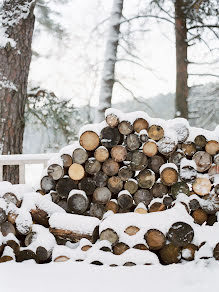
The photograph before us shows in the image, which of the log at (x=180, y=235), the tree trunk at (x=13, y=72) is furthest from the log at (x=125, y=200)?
the tree trunk at (x=13, y=72)

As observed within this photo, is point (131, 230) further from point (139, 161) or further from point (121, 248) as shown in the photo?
point (139, 161)

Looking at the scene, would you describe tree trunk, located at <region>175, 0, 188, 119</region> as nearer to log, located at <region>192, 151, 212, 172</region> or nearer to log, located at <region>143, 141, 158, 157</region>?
log, located at <region>192, 151, 212, 172</region>

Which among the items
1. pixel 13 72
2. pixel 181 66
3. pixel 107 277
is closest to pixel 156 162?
pixel 107 277

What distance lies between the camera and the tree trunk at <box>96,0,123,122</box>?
22.6 ft

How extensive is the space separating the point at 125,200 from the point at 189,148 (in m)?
0.70

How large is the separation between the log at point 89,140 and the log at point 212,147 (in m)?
0.94

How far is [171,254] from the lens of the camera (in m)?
2.56

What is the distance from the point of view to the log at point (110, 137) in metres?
3.08

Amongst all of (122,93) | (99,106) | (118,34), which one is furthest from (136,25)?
(99,106)

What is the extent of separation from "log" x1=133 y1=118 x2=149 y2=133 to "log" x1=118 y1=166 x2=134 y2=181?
35cm

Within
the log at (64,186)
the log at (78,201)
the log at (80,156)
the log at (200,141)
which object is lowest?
the log at (78,201)

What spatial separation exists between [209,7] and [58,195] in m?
5.66

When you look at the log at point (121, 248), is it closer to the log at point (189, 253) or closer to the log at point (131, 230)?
the log at point (131, 230)

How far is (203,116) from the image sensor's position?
26.8 ft
